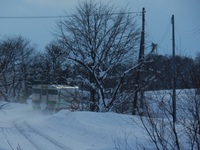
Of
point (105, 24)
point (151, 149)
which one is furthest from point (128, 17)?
point (151, 149)

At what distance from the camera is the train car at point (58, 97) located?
25.5 meters

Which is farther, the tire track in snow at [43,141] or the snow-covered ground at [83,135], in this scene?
the tire track in snow at [43,141]

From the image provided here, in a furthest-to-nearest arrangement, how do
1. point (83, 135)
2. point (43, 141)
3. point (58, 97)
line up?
point (58, 97) < point (43, 141) < point (83, 135)

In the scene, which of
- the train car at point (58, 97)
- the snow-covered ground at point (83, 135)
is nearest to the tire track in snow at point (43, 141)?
the snow-covered ground at point (83, 135)

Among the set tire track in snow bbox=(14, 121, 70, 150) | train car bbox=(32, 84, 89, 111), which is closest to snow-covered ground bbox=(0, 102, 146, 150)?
tire track in snow bbox=(14, 121, 70, 150)

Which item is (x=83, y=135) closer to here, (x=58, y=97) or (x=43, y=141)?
(x=43, y=141)

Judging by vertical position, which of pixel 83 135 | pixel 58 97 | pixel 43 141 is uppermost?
pixel 58 97

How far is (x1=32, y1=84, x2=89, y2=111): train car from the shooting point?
25516 mm

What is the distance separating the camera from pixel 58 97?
1173 inches

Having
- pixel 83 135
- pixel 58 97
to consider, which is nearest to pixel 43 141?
pixel 83 135

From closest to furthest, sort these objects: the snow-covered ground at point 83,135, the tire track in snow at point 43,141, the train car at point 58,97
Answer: the snow-covered ground at point 83,135 < the tire track in snow at point 43,141 < the train car at point 58,97

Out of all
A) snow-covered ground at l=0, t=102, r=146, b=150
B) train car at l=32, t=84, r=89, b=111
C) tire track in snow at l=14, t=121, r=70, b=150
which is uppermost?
train car at l=32, t=84, r=89, b=111

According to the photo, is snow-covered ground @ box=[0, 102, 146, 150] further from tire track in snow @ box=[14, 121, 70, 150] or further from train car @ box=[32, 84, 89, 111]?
train car @ box=[32, 84, 89, 111]

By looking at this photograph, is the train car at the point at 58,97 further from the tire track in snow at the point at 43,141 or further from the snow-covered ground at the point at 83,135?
the tire track in snow at the point at 43,141
